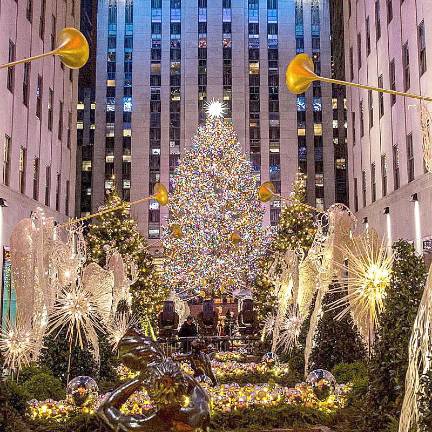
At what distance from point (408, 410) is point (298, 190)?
1199 inches

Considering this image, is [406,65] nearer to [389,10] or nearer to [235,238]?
[389,10]

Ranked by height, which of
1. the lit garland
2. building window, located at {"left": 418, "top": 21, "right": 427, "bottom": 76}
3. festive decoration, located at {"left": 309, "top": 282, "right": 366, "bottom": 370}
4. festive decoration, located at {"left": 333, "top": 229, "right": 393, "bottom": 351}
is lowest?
the lit garland

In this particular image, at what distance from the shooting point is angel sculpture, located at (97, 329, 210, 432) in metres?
4.29

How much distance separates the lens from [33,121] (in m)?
25.4

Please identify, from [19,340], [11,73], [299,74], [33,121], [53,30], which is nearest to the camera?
[299,74]

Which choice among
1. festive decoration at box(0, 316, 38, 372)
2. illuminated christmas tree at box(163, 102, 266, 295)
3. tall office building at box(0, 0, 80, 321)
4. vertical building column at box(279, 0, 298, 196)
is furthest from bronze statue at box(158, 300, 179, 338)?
vertical building column at box(279, 0, 298, 196)

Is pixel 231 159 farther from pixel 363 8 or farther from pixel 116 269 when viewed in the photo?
pixel 116 269

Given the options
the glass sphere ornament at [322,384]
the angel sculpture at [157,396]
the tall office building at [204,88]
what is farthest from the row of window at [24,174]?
the tall office building at [204,88]

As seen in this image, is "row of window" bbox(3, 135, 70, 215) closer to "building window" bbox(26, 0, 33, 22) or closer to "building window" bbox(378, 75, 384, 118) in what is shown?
"building window" bbox(26, 0, 33, 22)

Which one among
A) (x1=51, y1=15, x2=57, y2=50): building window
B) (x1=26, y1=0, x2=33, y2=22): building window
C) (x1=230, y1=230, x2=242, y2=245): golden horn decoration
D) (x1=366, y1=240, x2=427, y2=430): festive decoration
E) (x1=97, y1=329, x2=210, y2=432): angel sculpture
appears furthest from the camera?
(x1=230, y1=230, x2=242, y2=245): golden horn decoration

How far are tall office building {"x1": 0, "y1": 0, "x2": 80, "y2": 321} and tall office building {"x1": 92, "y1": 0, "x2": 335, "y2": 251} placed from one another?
21.7 meters

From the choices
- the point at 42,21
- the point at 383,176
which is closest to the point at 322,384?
the point at 383,176

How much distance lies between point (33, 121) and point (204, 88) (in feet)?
104

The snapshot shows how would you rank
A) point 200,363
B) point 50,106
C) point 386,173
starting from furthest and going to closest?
point 50,106
point 386,173
point 200,363
